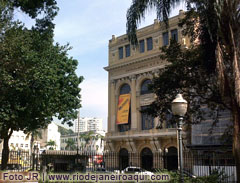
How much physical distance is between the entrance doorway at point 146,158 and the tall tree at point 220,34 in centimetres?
2965

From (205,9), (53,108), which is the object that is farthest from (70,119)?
(205,9)

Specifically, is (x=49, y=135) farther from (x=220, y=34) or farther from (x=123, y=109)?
(x=220, y=34)

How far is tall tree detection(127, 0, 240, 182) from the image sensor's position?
1120 centimetres

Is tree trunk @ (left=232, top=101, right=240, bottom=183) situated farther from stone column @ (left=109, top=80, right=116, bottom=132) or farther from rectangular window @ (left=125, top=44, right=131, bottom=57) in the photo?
rectangular window @ (left=125, top=44, right=131, bottom=57)

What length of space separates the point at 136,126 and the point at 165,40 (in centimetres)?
1268

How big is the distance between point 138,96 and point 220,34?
32821mm

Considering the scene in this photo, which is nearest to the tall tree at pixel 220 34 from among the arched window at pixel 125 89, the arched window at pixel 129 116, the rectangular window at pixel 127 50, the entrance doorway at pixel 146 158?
the entrance doorway at pixel 146 158

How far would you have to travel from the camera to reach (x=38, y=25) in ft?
59.0

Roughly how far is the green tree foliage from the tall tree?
556 centimetres

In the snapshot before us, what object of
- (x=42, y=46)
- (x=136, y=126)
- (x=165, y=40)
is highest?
(x=165, y=40)

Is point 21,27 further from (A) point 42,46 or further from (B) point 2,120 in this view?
(B) point 2,120

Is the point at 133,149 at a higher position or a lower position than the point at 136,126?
lower

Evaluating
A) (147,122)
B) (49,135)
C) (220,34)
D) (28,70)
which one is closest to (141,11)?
(220,34)

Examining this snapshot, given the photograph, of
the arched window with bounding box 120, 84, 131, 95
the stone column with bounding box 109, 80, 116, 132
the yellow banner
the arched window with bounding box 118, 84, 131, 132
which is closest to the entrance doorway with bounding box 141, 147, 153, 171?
the arched window with bounding box 118, 84, 131, 132
